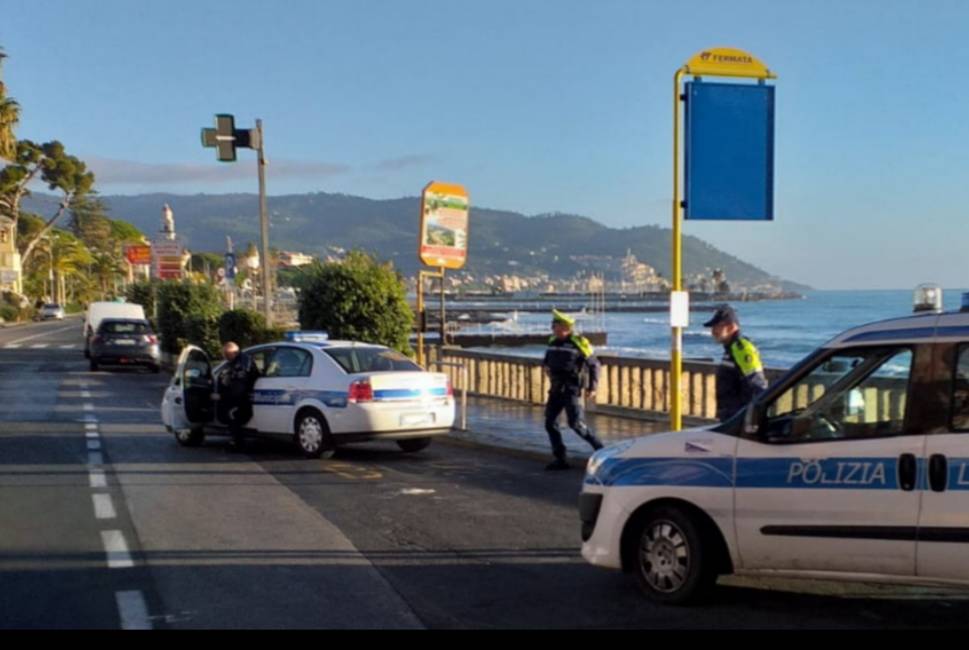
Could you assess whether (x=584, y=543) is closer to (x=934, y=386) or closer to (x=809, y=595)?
(x=809, y=595)

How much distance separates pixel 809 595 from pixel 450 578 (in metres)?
2.37

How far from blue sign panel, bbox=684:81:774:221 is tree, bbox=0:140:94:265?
8195 cm

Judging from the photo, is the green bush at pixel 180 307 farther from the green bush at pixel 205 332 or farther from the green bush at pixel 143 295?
the green bush at pixel 143 295

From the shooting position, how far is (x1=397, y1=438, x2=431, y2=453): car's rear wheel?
47.2ft

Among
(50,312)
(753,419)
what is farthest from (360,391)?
(50,312)

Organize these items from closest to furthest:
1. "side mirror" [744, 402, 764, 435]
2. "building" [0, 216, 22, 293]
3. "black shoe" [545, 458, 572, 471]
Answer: "side mirror" [744, 402, 764, 435] < "black shoe" [545, 458, 572, 471] < "building" [0, 216, 22, 293]

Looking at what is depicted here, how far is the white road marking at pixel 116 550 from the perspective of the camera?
7867 millimetres

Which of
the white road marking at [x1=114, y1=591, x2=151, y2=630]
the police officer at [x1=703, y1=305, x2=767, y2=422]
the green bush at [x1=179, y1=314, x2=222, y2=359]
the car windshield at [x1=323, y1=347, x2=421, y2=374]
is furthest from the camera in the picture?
the green bush at [x1=179, y1=314, x2=222, y2=359]

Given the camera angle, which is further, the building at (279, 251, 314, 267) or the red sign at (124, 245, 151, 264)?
the red sign at (124, 245, 151, 264)

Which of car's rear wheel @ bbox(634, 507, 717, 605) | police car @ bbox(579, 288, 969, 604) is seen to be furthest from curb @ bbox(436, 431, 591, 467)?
car's rear wheel @ bbox(634, 507, 717, 605)

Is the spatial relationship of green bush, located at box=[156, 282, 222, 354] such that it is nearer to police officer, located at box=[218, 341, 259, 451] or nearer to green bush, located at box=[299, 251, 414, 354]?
green bush, located at box=[299, 251, 414, 354]

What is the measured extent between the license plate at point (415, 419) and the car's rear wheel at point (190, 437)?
322 centimetres

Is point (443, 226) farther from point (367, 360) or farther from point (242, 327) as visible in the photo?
point (242, 327)

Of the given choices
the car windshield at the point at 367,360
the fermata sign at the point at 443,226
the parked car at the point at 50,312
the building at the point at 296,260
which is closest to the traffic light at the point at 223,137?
the building at the point at 296,260
